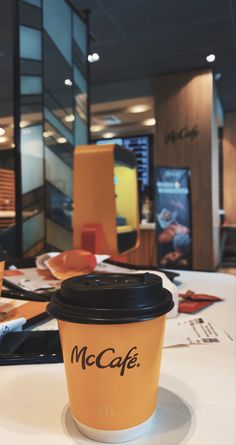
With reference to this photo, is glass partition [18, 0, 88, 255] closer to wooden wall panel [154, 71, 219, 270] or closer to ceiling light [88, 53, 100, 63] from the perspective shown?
ceiling light [88, 53, 100, 63]

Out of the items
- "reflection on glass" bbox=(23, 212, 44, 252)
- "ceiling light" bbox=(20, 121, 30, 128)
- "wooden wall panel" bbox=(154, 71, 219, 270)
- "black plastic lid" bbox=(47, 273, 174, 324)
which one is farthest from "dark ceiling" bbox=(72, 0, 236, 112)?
"black plastic lid" bbox=(47, 273, 174, 324)

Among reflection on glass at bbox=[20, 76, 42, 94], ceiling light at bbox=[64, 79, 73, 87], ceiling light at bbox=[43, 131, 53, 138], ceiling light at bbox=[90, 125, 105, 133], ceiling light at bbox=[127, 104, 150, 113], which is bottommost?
ceiling light at bbox=[43, 131, 53, 138]

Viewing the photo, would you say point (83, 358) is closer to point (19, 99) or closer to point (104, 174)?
point (104, 174)

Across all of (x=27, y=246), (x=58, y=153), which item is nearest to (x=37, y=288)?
(x=27, y=246)

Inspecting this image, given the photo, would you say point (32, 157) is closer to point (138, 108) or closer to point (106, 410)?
point (106, 410)

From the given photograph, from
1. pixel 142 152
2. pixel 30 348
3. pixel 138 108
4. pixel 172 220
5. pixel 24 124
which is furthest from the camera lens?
pixel 142 152

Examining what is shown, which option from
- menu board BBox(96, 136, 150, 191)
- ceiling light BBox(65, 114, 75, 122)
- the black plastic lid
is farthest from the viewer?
menu board BBox(96, 136, 150, 191)

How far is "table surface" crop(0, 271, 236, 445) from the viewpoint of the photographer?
406 mm

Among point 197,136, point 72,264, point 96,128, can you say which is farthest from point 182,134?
point 72,264

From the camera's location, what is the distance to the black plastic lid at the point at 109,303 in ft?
1.18

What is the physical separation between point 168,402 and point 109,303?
0.70ft

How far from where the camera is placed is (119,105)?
Answer: 5.79 m

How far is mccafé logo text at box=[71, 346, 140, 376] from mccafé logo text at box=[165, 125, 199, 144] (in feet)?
16.7

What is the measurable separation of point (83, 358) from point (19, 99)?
7.09 feet
